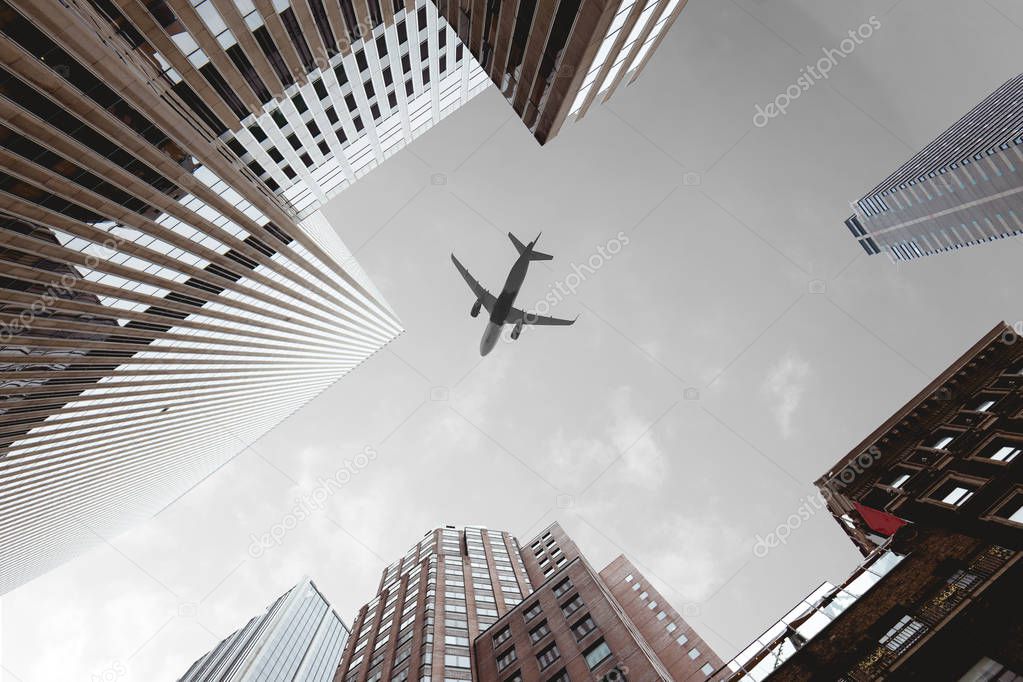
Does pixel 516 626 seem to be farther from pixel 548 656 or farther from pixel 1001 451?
pixel 1001 451

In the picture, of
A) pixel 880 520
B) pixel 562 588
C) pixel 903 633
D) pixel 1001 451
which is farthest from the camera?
pixel 562 588

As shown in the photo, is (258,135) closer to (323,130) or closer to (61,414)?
(323,130)

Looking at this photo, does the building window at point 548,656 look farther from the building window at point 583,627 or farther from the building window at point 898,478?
the building window at point 898,478

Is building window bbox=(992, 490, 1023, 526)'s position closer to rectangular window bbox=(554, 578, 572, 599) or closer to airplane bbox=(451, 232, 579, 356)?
airplane bbox=(451, 232, 579, 356)

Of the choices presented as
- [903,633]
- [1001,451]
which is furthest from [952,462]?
[903,633]

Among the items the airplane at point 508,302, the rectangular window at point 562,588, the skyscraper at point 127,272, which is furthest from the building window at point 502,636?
the skyscraper at point 127,272

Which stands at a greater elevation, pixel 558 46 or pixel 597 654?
pixel 558 46
